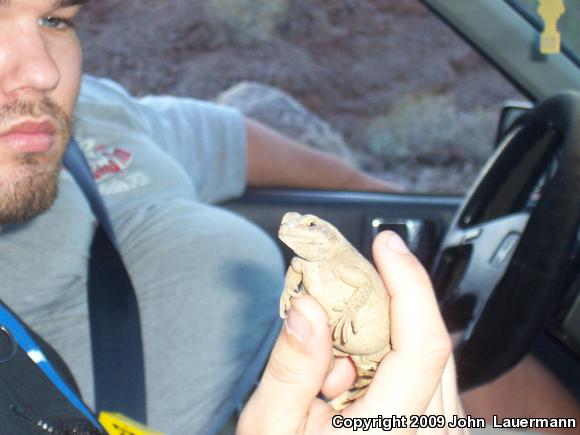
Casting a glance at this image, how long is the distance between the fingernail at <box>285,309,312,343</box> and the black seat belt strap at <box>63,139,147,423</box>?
846 millimetres

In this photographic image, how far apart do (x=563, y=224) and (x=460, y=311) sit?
33cm

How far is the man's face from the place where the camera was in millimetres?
1634

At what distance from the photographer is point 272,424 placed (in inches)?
43.1

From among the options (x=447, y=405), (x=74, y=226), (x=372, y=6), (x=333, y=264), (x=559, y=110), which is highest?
(x=333, y=264)

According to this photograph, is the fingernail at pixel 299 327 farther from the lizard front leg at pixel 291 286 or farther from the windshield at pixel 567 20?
the windshield at pixel 567 20

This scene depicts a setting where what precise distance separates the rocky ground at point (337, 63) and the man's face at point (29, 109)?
4095mm

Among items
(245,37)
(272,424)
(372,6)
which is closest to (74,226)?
(272,424)

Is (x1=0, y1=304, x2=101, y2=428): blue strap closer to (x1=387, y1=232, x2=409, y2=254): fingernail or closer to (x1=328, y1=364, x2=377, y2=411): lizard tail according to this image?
(x1=328, y1=364, x2=377, y2=411): lizard tail

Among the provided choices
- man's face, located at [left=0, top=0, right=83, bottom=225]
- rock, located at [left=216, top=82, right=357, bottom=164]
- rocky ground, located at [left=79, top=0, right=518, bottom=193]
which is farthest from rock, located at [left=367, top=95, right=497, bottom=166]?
man's face, located at [left=0, top=0, right=83, bottom=225]

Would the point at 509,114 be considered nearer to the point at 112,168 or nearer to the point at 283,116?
the point at 112,168

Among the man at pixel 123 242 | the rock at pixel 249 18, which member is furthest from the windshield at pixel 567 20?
the rock at pixel 249 18

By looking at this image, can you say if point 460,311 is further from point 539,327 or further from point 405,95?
point 405,95

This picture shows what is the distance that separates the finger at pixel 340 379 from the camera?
118 cm

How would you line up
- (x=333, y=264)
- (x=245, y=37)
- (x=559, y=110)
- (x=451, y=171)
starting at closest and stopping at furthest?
(x=333, y=264) < (x=559, y=110) < (x=451, y=171) < (x=245, y=37)
